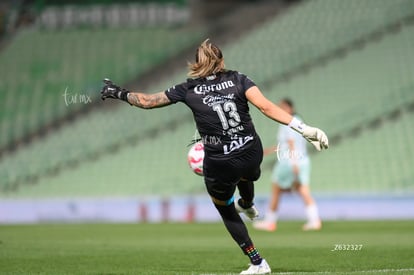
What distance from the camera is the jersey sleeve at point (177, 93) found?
9.09 m

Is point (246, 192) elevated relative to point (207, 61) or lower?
lower

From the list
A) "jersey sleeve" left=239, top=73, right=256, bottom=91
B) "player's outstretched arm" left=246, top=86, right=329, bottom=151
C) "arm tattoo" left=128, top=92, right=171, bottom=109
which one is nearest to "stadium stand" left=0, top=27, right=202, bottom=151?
"arm tattoo" left=128, top=92, right=171, bottom=109

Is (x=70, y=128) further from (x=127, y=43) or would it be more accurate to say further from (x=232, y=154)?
(x=232, y=154)

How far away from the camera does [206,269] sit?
9.82 meters

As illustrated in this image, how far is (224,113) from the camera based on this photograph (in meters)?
8.93

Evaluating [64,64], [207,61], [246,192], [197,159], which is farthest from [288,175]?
[64,64]

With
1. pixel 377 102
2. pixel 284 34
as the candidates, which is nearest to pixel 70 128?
pixel 284 34

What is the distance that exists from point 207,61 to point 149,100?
2.46ft

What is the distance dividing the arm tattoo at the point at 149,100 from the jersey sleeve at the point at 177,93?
44 millimetres

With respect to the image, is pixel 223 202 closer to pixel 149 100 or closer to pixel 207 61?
pixel 149 100

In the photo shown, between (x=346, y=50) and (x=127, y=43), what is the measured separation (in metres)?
6.94

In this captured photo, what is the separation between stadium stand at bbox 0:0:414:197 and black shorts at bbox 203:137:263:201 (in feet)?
40.9

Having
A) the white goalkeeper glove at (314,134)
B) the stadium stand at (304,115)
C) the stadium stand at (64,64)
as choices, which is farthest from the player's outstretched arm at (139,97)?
the stadium stand at (64,64)

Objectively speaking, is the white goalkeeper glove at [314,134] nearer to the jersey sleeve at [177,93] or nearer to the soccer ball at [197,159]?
the jersey sleeve at [177,93]
